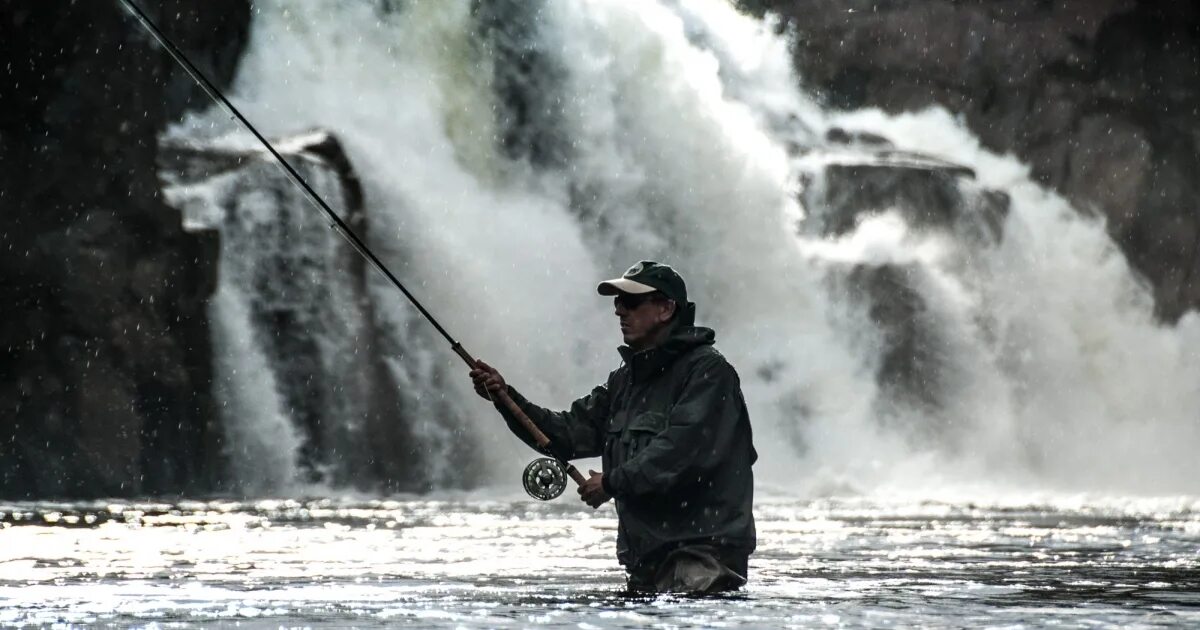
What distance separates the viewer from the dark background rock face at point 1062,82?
7331 cm

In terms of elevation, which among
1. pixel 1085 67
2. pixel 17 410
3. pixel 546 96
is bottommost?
pixel 17 410

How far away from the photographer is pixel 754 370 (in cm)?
7294

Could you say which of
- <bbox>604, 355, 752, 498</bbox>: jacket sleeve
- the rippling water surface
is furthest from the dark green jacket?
the rippling water surface

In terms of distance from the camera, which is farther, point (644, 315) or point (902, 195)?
point (902, 195)

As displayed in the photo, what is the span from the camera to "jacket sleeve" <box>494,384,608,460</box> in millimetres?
8375

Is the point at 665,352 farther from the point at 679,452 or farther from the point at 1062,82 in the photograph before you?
the point at 1062,82

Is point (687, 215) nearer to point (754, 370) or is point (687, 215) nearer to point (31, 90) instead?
point (754, 370)

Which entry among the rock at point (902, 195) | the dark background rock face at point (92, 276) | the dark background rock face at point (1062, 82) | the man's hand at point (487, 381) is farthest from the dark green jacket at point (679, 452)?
the dark background rock face at point (1062, 82)

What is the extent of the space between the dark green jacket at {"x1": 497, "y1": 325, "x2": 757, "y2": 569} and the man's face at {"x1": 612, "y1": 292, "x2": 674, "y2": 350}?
0.28 ft

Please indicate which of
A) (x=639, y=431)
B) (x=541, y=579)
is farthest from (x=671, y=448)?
(x=541, y=579)

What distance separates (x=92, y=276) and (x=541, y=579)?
38900mm

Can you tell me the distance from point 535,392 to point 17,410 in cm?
1964

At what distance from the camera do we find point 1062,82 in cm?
7419

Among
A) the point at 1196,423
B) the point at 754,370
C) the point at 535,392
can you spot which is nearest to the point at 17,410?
the point at 535,392
